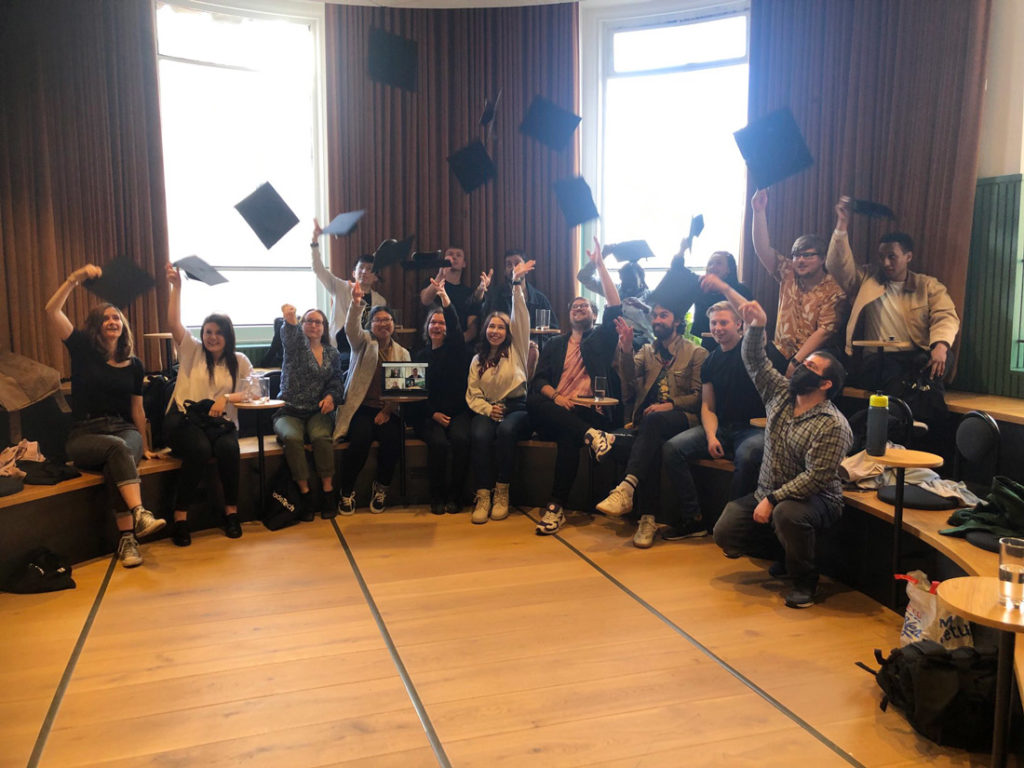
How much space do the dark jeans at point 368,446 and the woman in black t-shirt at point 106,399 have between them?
3.57 ft

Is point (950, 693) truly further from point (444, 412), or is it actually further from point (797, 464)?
point (444, 412)

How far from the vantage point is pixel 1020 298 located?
173 inches

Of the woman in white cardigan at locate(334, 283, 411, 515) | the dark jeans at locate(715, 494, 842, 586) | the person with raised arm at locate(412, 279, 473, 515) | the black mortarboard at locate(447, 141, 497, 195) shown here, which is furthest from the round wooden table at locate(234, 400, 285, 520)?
the black mortarboard at locate(447, 141, 497, 195)

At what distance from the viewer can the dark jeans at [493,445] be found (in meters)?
4.61

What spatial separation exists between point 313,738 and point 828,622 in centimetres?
195

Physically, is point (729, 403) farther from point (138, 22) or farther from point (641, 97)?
point (138, 22)

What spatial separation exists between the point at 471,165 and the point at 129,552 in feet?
12.1

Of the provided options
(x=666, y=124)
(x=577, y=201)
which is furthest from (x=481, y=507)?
(x=666, y=124)

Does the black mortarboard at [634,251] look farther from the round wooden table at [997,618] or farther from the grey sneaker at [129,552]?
the round wooden table at [997,618]

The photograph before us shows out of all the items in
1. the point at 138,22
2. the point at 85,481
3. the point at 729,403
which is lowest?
the point at 85,481

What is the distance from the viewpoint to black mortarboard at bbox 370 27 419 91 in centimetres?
601

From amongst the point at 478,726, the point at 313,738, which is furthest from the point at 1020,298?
the point at 313,738

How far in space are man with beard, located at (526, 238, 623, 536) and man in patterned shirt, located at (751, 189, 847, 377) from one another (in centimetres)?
94

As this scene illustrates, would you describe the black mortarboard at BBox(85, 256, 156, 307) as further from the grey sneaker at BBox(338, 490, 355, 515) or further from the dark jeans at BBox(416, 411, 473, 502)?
the dark jeans at BBox(416, 411, 473, 502)
